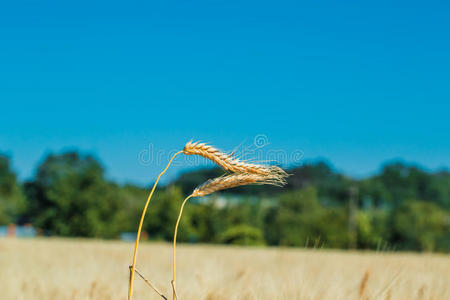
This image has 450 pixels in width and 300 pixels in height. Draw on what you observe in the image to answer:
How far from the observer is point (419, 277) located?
2988mm

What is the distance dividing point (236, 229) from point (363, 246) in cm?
837

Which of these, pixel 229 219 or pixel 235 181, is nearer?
pixel 235 181

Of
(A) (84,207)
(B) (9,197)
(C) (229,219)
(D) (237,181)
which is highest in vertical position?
(B) (9,197)

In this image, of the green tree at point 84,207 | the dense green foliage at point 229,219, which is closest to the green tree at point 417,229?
the dense green foliage at point 229,219

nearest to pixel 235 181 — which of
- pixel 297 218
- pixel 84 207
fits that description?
pixel 84 207

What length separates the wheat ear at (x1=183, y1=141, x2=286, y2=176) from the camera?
135 centimetres

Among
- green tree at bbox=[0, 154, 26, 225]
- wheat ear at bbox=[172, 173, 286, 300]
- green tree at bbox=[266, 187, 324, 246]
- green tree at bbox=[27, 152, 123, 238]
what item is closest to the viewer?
wheat ear at bbox=[172, 173, 286, 300]

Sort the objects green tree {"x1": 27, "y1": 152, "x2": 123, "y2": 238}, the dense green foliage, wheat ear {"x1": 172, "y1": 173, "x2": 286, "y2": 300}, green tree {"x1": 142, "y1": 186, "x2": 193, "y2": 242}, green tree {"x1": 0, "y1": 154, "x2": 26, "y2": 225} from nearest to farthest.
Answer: wheat ear {"x1": 172, "y1": 173, "x2": 286, "y2": 300}
green tree {"x1": 142, "y1": 186, "x2": 193, "y2": 242}
the dense green foliage
green tree {"x1": 27, "y1": 152, "x2": 123, "y2": 238}
green tree {"x1": 0, "y1": 154, "x2": 26, "y2": 225}

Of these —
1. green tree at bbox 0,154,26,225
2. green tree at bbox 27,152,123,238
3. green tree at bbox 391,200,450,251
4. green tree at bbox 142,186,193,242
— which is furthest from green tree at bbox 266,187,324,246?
green tree at bbox 0,154,26,225

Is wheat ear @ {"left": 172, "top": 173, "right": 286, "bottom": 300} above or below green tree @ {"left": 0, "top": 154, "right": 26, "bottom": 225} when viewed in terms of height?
below

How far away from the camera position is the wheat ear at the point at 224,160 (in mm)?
1354

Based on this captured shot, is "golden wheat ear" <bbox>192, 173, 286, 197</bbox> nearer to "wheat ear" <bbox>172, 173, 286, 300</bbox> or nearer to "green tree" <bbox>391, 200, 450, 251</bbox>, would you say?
"wheat ear" <bbox>172, 173, 286, 300</bbox>

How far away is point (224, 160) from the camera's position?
1.38 meters

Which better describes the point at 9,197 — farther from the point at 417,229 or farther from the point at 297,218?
the point at 417,229
